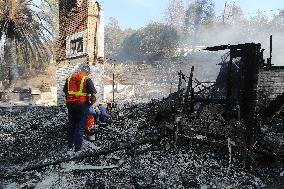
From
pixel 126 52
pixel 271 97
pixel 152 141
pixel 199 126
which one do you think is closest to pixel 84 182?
pixel 152 141

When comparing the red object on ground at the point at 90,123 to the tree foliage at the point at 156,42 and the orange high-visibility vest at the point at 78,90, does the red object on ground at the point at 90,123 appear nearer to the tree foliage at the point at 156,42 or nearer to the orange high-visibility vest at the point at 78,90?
the orange high-visibility vest at the point at 78,90

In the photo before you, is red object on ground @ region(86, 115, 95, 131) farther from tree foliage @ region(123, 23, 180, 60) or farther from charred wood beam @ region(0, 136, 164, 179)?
tree foliage @ region(123, 23, 180, 60)

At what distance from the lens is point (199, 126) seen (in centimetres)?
635

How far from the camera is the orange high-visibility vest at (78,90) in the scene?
581cm

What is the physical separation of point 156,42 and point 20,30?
20273 millimetres

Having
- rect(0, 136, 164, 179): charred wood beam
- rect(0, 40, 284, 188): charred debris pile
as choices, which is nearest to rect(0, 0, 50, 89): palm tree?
rect(0, 40, 284, 188): charred debris pile

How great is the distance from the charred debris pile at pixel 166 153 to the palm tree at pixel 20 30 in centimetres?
1365

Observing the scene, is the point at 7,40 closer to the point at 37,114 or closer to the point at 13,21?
the point at 13,21

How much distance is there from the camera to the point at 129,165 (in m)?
5.16

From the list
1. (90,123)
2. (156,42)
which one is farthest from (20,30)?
(156,42)

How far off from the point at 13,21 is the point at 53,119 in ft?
42.4

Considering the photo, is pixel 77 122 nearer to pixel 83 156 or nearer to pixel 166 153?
pixel 83 156

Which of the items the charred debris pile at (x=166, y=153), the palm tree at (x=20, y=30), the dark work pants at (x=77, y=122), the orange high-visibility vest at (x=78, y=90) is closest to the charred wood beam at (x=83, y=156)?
the charred debris pile at (x=166, y=153)

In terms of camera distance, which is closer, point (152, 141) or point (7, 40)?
point (152, 141)
